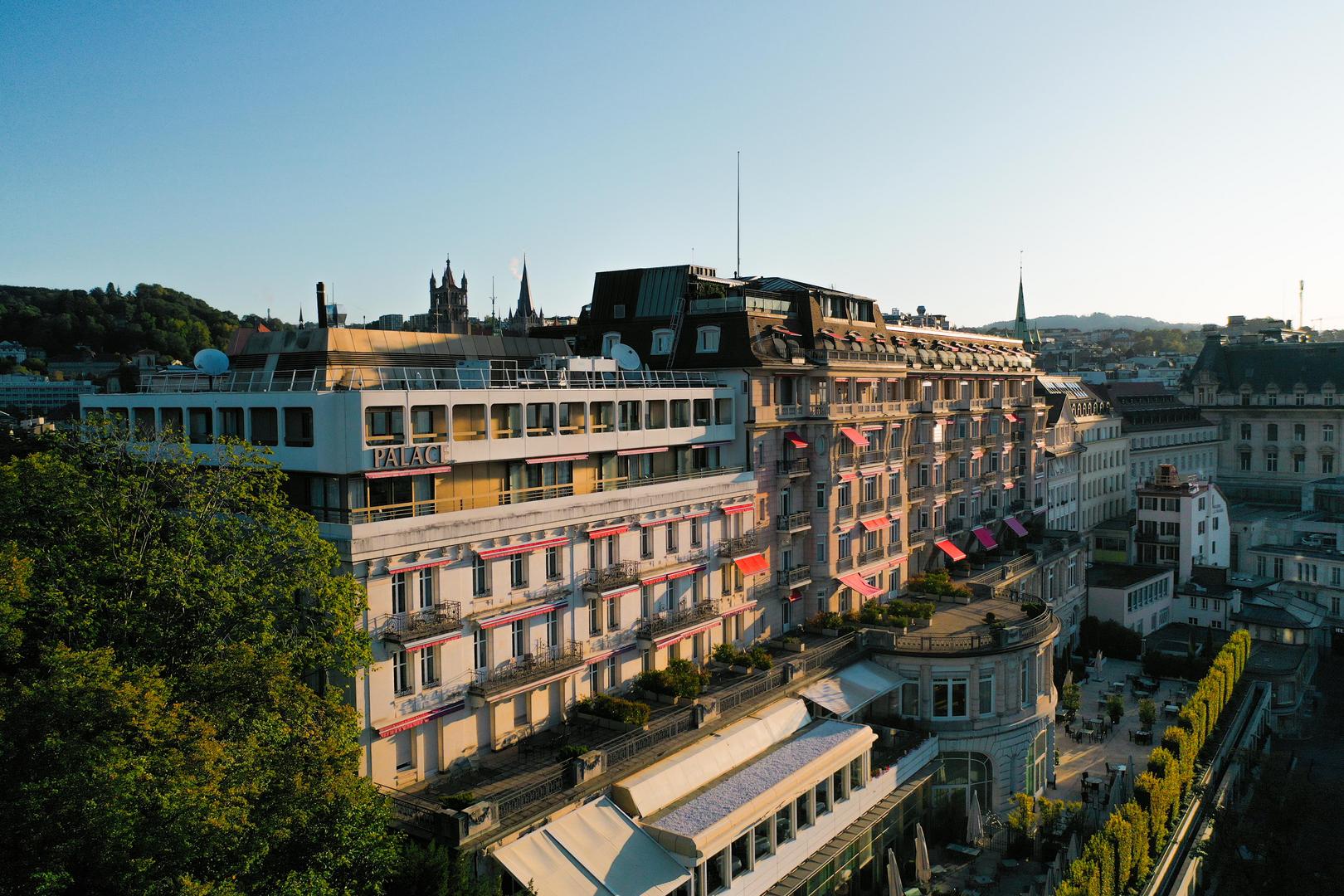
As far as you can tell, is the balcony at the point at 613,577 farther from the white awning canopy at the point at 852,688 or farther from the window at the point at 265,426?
the window at the point at 265,426

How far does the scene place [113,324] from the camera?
15662cm

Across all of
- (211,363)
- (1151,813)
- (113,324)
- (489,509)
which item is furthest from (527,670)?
(113,324)

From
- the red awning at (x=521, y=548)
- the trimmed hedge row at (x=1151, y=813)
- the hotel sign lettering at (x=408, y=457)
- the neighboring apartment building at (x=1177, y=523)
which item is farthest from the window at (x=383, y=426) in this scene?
the neighboring apartment building at (x=1177, y=523)

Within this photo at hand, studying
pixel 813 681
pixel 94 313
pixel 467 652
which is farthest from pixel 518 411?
pixel 94 313

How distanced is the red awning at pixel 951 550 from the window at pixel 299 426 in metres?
45.0

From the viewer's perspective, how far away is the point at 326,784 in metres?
25.5

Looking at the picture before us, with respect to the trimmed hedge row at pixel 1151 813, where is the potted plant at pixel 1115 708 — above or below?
below

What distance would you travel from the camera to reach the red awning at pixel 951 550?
67875 millimetres

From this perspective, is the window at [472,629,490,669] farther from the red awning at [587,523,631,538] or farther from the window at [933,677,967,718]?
the window at [933,677,967,718]

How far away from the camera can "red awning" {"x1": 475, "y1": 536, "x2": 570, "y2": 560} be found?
3700 cm

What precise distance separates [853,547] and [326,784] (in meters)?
38.0

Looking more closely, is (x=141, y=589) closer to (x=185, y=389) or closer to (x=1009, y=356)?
(x=185, y=389)

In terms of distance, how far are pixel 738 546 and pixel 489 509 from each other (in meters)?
16.5

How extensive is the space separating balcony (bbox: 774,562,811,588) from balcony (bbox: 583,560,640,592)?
12335 mm
